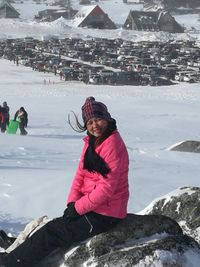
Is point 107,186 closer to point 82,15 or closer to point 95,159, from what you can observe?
point 95,159

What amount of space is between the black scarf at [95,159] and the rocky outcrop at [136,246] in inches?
18.3

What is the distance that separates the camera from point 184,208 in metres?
4.92

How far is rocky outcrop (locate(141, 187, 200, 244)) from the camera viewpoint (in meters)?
4.73

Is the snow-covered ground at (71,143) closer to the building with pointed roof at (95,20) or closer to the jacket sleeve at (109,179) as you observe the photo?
the jacket sleeve at (109,179)

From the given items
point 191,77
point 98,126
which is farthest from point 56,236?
point 191,77

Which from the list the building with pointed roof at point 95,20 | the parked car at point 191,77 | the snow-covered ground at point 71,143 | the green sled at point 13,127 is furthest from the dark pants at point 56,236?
the building with pointed roof at point 95,20

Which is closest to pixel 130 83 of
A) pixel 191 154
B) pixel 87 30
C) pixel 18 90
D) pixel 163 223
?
pixel 18 90

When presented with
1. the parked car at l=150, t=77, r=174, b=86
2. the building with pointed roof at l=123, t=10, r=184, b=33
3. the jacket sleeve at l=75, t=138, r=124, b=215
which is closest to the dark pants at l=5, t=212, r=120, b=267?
the jacket sleeve at l=75, t=138, r=124, b=215

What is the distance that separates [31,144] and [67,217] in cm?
997

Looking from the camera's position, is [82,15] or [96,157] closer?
[96,157]

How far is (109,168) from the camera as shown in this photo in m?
3.83

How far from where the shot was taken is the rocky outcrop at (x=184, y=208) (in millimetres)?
4734

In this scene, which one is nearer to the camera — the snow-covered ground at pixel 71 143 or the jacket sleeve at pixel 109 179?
the jacket sleeve at pixel 109 179

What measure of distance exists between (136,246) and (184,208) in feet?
3.81
